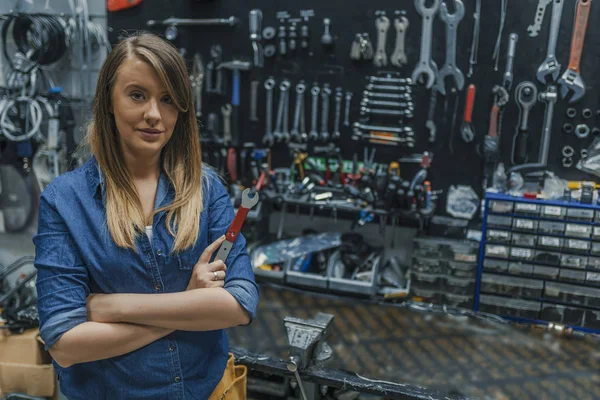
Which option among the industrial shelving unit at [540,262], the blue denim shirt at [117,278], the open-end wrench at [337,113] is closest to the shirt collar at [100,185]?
the blue denim shirt at [117,278]

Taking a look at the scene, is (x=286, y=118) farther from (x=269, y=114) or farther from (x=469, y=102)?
(x=469, y=102)

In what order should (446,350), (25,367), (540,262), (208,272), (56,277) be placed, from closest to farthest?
(56,277), (208,272), (446,350), (25,367), (540,262)

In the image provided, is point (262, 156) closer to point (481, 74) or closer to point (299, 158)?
point (299, 158)

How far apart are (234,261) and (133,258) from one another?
0.24m

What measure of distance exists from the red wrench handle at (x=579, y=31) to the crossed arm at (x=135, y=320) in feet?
8.19

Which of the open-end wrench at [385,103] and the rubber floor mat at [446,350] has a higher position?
the open-end wrench at [385,103]

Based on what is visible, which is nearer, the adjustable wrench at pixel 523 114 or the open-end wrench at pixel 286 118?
the adjustable wrench at pixel 523 114

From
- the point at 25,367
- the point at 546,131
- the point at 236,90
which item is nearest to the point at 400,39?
the point at 546,131

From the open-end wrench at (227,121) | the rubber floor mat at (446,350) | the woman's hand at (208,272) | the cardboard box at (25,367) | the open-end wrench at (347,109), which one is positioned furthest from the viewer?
the open-end wrench at (227,121)

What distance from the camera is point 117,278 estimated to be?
1.15 m

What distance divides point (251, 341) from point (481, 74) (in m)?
1.96

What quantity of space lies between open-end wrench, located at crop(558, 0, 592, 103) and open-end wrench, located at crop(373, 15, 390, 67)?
0.98 meters

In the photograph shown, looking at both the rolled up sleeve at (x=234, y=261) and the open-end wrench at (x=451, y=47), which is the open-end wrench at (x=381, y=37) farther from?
the rolled up sleeve at (x=234, y=261)

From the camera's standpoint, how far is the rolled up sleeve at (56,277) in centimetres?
108
